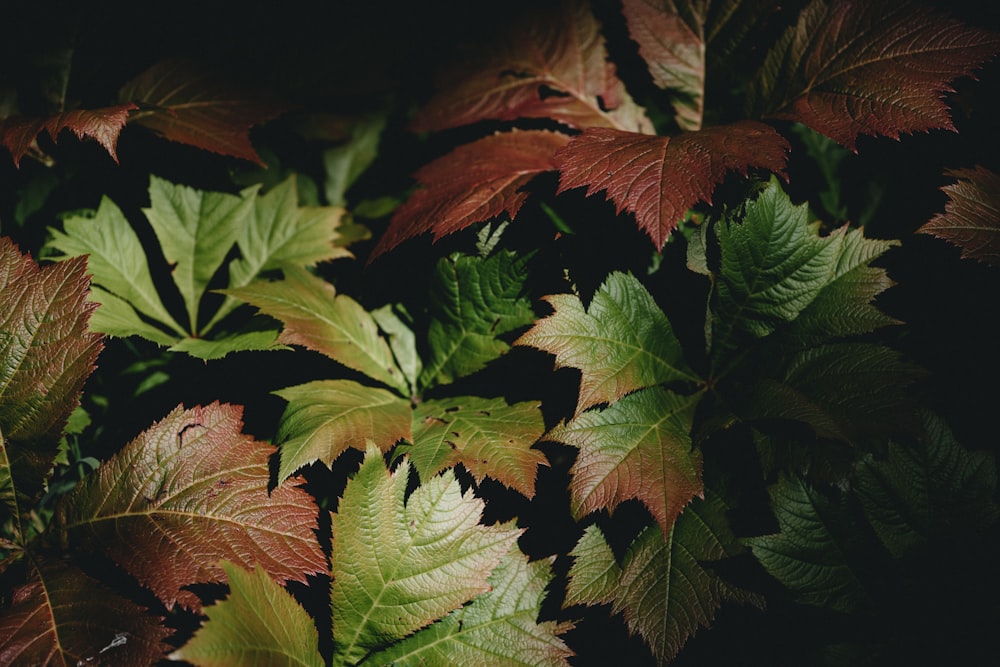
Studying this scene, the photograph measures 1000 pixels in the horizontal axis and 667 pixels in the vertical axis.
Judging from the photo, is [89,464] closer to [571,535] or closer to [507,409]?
[507,409]

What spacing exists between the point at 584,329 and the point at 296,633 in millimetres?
838

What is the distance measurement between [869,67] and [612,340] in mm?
854

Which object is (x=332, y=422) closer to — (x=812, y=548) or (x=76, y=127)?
(x=76, y=127)

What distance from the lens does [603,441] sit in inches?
51.1

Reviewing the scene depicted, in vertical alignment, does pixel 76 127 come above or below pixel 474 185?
above

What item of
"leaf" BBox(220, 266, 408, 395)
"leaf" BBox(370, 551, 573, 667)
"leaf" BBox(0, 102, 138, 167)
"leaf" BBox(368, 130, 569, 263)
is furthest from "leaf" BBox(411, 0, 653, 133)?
"leaf" BBox(370, 551, 573, 667)

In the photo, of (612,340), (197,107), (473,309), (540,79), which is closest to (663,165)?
(612,340)

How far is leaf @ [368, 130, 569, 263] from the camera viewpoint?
1.39 metres

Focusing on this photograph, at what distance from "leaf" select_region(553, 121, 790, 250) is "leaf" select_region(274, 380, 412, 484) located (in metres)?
0.64

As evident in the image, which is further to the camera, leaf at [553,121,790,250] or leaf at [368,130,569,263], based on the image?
leaf at [368,130,569,263]

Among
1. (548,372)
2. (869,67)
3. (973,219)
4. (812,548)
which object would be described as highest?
(869,67)

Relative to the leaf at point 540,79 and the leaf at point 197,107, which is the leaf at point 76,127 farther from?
the leaf at point 540,79

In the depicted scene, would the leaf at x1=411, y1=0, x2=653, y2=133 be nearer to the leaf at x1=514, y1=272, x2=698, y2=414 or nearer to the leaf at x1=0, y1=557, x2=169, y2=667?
the leaf at x1=514, y1=272, x2=698, y2=414

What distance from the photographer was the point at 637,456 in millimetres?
1276
